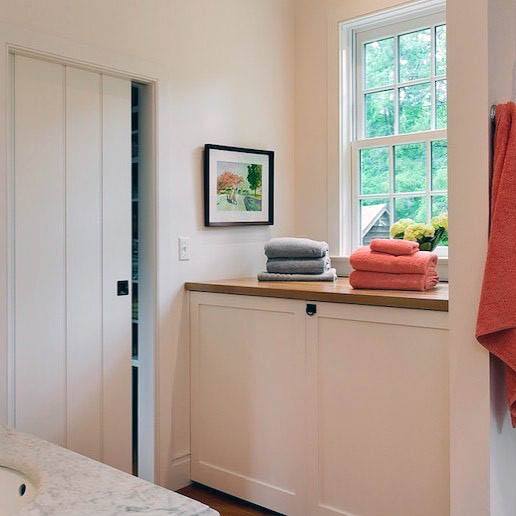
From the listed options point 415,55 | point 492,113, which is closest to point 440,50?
point 415,55

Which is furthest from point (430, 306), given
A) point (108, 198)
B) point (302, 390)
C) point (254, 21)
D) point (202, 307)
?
point (254, 21)

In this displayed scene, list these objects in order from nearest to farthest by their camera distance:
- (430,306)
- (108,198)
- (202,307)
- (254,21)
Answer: (430,306)
(108,198)
(202,307)
(254,21)

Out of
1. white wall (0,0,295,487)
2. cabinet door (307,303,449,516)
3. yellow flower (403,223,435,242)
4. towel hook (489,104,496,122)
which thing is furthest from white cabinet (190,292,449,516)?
towel hook (489,104,496,122)

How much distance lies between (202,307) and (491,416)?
4.79 feet

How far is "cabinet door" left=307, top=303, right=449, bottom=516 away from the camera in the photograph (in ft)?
7.13

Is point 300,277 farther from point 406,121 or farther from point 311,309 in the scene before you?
point 406,121

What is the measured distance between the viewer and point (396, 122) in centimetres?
319

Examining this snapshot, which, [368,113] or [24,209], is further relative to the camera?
[368,113]

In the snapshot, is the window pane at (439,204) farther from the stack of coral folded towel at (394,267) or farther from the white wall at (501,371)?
the white wall at (501,371)

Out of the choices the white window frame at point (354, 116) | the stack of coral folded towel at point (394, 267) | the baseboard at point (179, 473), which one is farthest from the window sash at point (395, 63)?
the baseboard at point (179, 473)

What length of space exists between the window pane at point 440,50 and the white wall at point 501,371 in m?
1.08

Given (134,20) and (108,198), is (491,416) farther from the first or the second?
(134,20)

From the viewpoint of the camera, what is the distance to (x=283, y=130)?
3.46m

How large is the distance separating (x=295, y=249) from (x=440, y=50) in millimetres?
1182
